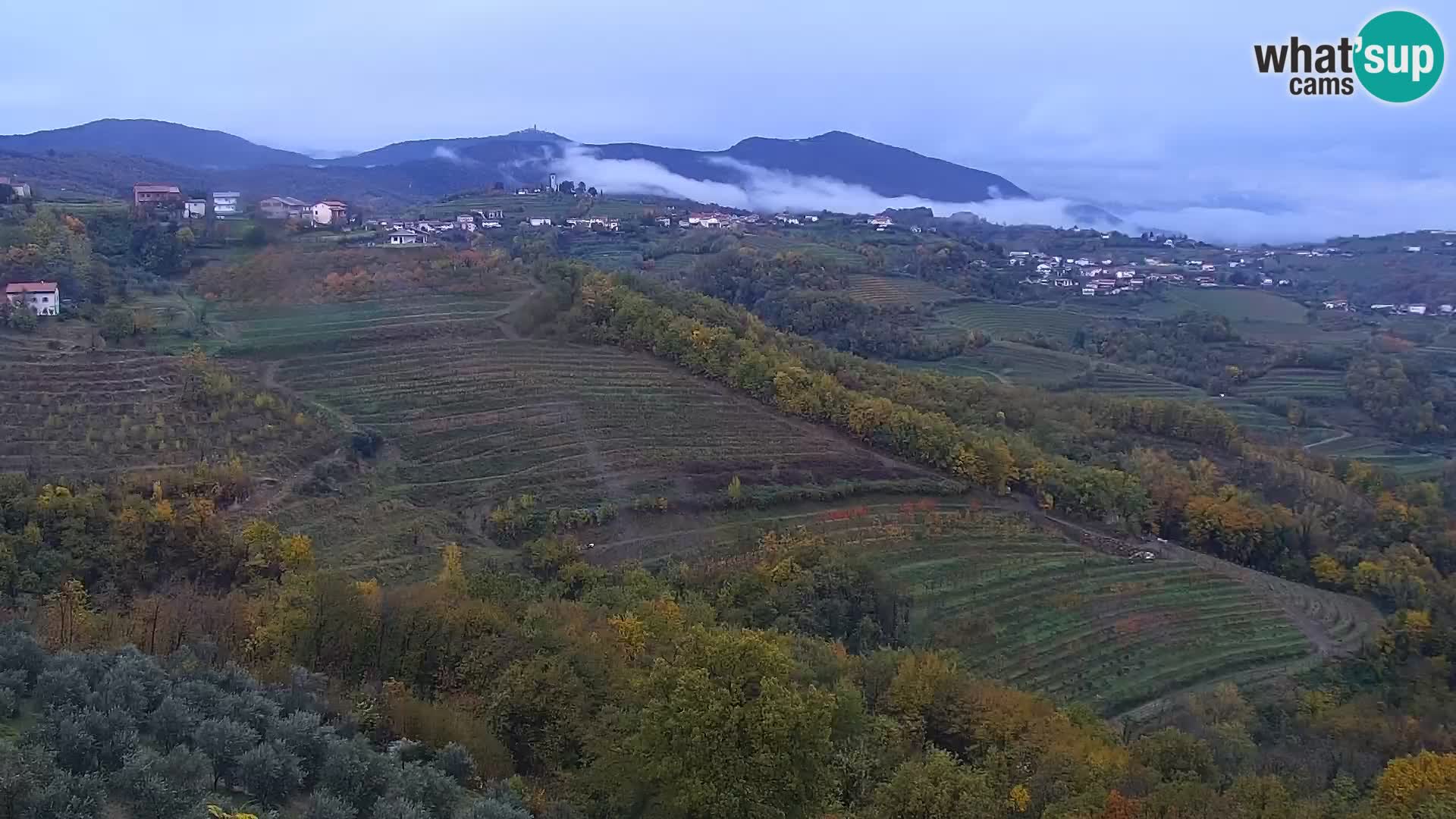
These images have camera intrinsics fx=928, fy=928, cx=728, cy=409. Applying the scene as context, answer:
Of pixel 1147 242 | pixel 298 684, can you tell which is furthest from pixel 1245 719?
pixel 1147 242

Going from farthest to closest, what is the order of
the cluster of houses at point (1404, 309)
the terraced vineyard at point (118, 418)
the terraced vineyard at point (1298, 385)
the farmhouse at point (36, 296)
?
the cluster of houses at point (1404, 309), the terraced vineyard at point (1298, 385), the farmhouse at point (36, 296), the terraced vineyard at point (118, 418)

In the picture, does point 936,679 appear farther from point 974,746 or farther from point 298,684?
point 298,684

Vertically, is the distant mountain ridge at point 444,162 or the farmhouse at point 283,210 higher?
the distant mountain ridge at point 444,162

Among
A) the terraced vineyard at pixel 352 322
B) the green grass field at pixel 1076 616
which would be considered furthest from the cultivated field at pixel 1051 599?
the terraced vineyard at pixel 352 322

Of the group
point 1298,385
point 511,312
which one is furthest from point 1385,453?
point 511,312

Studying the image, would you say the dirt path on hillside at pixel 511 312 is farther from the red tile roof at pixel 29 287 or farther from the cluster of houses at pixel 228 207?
the red tile roof at pixel 29 287
